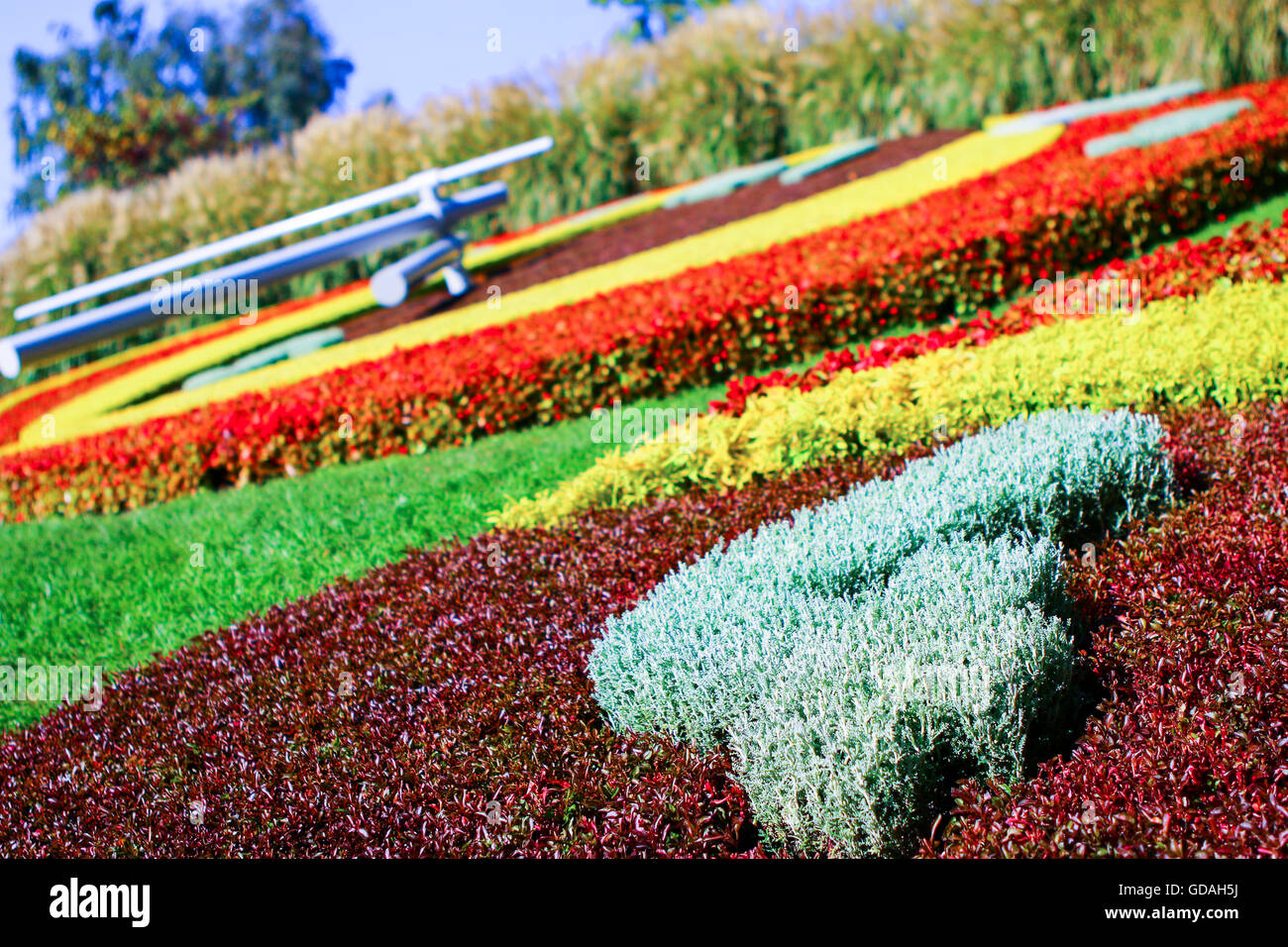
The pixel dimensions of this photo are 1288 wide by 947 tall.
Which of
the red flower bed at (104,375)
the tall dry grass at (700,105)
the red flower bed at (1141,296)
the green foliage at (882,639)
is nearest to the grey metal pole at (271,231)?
the red flower bed at (104,375)

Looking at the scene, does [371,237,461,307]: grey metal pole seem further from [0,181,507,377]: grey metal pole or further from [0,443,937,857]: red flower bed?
[0,443,937,857]: red flower bed

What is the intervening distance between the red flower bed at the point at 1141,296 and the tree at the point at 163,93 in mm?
34848

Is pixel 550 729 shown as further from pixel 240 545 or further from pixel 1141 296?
pixel 1141 296

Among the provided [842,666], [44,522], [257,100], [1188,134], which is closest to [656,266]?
[1188,134]

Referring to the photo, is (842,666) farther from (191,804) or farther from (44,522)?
(44,522)

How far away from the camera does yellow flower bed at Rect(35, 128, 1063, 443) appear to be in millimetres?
9430

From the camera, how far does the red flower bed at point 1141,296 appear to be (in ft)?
18.5

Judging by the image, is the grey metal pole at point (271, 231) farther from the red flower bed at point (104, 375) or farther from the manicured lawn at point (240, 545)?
the manicured lawn at point (240, 545)

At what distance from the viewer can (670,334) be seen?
7.25 meters

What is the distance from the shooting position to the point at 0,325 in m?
17.1

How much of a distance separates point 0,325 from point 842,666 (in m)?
18.8
